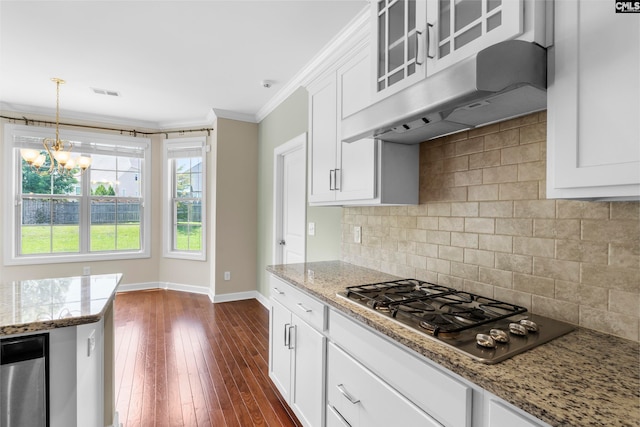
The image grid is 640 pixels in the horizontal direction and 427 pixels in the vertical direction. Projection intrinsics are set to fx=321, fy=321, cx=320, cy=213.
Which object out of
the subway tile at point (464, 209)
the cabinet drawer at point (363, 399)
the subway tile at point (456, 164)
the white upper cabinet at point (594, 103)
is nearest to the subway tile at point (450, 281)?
the subway tile at point (464, 209)

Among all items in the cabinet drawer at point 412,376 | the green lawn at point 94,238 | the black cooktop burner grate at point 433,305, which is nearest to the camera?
the cabinet drawer at point 412,376

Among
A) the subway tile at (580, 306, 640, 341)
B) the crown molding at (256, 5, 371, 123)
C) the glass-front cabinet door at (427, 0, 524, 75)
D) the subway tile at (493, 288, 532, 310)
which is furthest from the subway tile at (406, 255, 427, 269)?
the crown molding at (256, 5, 371, 123)

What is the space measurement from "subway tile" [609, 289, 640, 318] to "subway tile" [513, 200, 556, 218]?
33cm

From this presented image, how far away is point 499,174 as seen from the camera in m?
1.47

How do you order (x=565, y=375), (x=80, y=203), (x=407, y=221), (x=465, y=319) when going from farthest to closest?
(x=80, y=203) → (x=407, y=221) → (x=465, y=319) → (x=565, y=375)

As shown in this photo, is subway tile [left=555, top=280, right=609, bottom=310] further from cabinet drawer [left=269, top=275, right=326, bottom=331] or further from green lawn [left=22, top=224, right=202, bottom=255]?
green lawn [left=22, top=224, right=202, bottom=255]

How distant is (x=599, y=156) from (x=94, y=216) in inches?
230

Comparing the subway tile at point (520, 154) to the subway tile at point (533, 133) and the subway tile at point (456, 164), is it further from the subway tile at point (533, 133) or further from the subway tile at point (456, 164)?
the subway tile at point (456, 164)

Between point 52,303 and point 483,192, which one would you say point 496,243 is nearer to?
point 483,192

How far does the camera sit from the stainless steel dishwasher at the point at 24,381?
3.72ft

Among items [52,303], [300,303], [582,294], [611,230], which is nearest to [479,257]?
[582,294]

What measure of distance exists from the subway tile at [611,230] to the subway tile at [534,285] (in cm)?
23

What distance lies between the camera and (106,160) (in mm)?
4988

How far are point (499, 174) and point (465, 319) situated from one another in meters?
0.69
